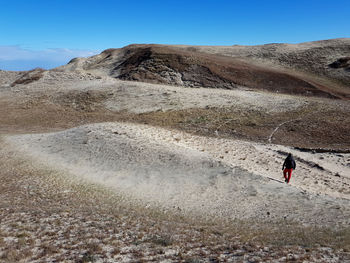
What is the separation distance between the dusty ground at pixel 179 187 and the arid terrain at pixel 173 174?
0.23ft

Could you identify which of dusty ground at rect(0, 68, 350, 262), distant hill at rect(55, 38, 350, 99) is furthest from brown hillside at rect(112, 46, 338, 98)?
dusty ground at rect(0, 68, 350, 262)

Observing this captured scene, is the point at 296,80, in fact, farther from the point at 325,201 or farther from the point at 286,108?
the point at 325,201

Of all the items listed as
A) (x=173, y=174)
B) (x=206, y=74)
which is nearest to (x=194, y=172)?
(x=173, y=174)

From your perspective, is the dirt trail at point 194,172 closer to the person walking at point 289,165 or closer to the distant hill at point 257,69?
the person walking at point 289,165

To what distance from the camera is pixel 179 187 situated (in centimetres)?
1430

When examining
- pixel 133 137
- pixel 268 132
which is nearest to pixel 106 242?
pixel 133 137

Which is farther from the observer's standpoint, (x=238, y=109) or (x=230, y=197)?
(x=238, y=109)

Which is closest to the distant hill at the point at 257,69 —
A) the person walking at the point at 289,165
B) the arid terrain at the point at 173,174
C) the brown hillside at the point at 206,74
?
the brown hillside at the point at 206,74

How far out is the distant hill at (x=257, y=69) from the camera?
41188 millimetres

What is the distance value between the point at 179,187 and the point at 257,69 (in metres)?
36.3

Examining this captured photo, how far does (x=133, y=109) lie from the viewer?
32625 millimetres

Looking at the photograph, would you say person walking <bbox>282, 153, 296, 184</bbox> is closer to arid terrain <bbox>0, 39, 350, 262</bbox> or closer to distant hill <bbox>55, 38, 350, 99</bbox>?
arid terrain <bbox>0, 39, 350, 262</bbox>

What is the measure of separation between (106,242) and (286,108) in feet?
89.8

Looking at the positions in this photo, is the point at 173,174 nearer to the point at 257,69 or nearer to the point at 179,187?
the point at 179,187
